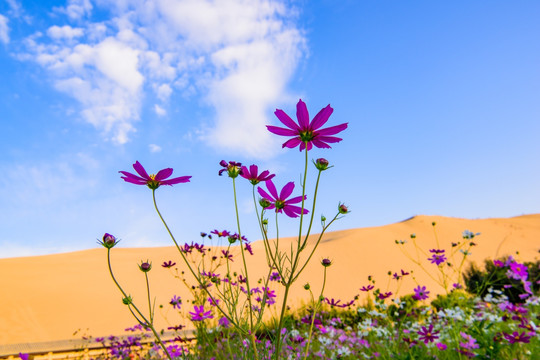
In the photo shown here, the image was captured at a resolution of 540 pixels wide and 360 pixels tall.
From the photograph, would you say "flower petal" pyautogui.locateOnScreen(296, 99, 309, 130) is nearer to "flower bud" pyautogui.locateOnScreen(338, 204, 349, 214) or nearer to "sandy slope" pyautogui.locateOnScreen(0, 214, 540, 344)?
"flower bud" pyautogui.locateOnScreen(338, 204, 349, 214)

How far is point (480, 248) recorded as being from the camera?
2131 cm

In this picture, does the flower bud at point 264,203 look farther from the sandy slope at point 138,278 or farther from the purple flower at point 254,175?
the sandy slope at point 138,278

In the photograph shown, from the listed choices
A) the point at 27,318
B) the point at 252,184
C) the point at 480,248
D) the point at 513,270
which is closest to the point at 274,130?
the point at 252,184

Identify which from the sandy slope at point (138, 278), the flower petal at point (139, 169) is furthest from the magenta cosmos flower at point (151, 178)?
the sandy slope at point (138, 278)

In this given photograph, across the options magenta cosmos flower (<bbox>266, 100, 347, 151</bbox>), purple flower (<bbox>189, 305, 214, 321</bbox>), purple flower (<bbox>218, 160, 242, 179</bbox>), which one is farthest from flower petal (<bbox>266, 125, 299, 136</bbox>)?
purple flower (<bbox>189, 305, 214, 321</bbox>)

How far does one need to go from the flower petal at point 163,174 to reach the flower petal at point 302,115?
1.55 feet

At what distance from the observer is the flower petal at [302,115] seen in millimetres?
1171

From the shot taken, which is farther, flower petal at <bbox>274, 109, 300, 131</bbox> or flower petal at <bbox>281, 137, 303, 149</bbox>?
flower petal at <bbox>281, 137, 303, 149</bbox>

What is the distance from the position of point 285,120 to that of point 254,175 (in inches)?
11.7

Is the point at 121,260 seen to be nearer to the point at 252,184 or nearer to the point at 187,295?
the point at 187,295

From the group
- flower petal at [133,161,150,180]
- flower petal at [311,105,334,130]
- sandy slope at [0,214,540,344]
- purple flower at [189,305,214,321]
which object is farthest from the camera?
sandy slope at [0,214,540,344]

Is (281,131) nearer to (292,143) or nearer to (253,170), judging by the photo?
(292,143)

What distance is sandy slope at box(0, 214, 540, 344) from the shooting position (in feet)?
32.4

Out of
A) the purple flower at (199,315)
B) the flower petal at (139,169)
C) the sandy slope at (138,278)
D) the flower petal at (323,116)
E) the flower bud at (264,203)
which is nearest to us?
the flower petal at (323,116)
